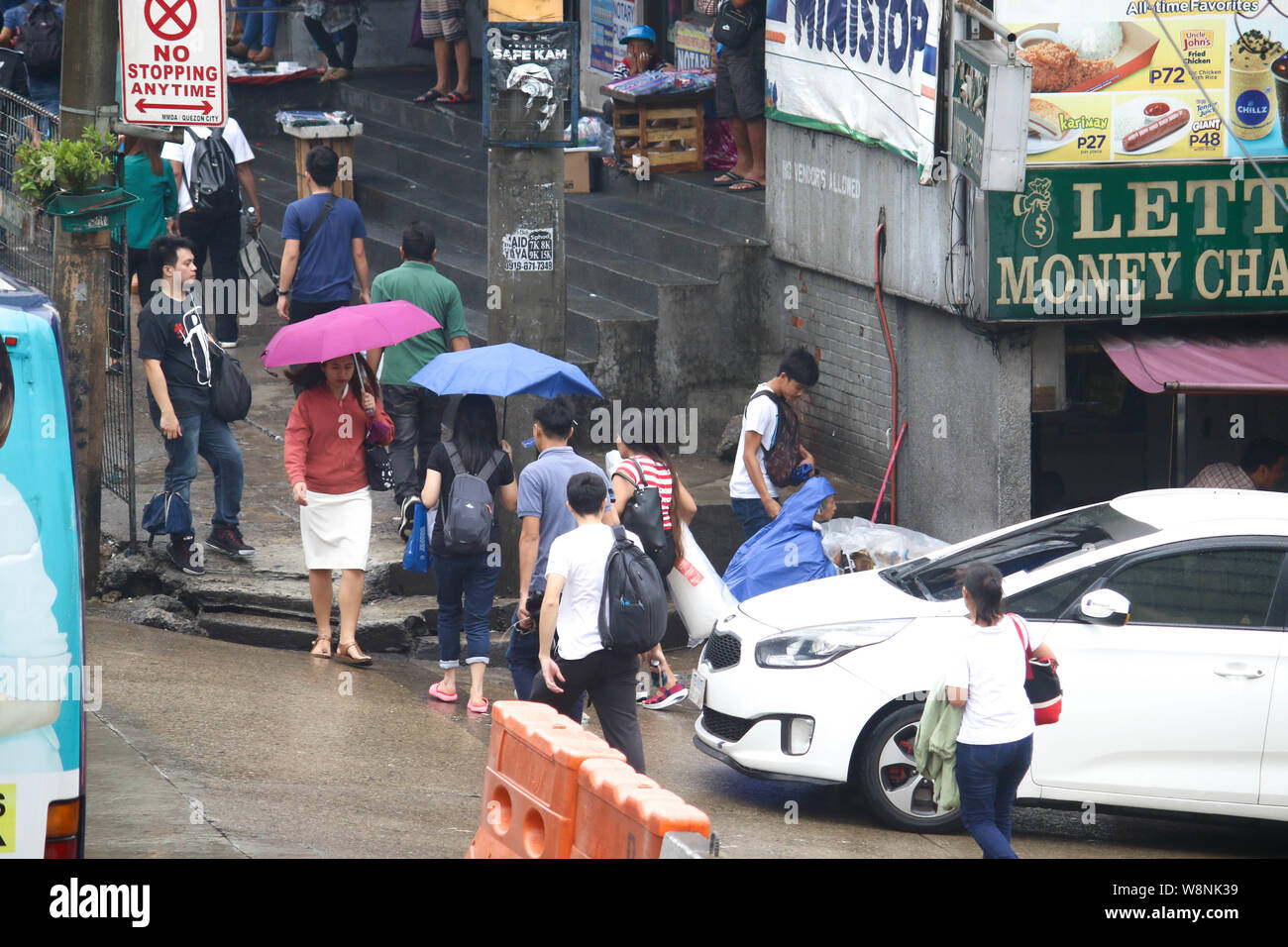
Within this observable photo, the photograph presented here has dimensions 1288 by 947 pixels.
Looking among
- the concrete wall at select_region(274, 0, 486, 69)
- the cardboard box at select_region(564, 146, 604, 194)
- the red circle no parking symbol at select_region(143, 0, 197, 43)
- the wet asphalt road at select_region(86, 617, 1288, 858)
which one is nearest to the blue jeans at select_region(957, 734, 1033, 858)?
the wet asphalt road at select_region(86, 617, 1288, 858)

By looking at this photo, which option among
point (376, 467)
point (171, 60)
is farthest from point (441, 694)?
point (171, 60)

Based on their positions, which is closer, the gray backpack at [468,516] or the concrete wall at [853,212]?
the gray backpack at [468,516]

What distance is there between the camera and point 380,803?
715 centimetres

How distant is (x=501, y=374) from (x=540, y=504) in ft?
2.32

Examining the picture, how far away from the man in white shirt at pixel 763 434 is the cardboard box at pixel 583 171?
16.8ft

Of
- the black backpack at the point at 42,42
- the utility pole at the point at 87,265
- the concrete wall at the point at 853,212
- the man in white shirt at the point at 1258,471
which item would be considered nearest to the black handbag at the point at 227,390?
the utility pole at the point at 87,265

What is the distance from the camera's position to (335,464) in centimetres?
896

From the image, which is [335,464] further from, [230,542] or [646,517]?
[646,517]

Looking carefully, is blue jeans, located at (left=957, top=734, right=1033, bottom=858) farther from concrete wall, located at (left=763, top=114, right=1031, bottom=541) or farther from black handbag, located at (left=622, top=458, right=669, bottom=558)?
concrete wall, located at (left=763, top=114, right=1031, bottom=541)

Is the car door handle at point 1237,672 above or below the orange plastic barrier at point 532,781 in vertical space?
below

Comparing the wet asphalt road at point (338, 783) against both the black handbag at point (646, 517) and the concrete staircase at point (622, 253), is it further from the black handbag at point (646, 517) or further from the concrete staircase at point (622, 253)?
the concrete staircase at point (622, 253)

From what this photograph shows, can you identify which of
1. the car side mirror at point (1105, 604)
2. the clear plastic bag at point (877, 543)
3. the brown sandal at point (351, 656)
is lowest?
the brown sandal at point (351, 656)

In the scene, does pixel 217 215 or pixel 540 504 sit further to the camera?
pixel 217 215

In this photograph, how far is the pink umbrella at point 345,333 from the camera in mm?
8562
